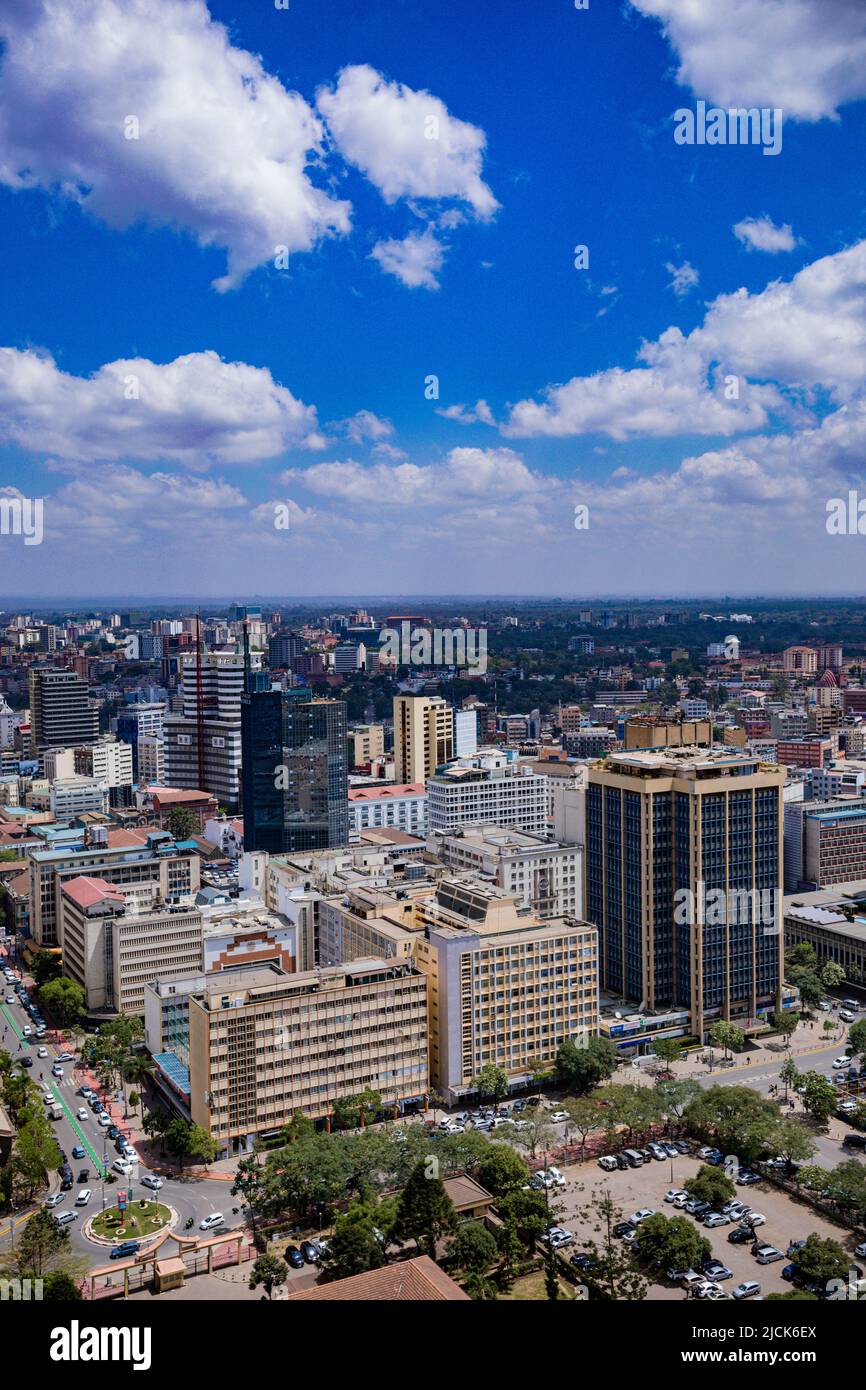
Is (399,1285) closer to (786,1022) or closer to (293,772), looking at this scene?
(786,1022)

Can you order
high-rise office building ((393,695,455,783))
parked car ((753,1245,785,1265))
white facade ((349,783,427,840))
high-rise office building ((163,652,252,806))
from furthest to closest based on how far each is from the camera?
1. high-rise office building ((163,652,252,806))
2. high-rise office building ((393,695,455,783))
3. white facade ((349,783,427,840))
4. parked car ((753,1245,785,1265))

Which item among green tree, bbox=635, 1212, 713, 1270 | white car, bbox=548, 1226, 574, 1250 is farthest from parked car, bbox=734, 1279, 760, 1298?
white car, bbox=548, 1226, 574, 1250

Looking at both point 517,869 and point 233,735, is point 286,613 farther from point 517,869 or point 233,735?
point 517,869

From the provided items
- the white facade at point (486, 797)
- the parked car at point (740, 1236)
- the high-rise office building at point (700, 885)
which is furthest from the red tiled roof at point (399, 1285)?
the white facade at point (486, 797)

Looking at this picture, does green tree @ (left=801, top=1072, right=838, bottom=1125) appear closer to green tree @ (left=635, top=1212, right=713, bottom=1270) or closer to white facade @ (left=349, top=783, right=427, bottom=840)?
green tree @ (left=635, top=1212, right=713, bottom=1270)

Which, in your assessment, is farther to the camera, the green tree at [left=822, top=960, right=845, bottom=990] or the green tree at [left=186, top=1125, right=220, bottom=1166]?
the green tree at [left=822, top=960, right=845, bottom=990]
